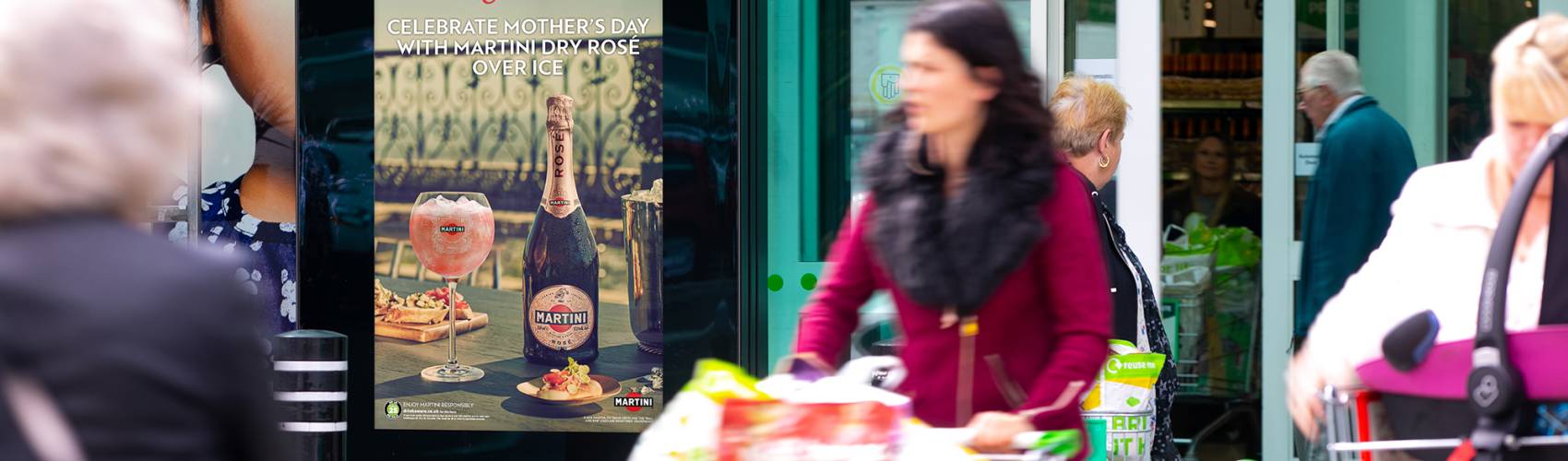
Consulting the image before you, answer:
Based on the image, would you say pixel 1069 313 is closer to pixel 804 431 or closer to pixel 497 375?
pixel 804 431

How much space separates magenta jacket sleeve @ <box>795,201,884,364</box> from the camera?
3.40 meters

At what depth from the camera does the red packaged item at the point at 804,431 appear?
280 centimetres

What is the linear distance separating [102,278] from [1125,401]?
11.7 ft

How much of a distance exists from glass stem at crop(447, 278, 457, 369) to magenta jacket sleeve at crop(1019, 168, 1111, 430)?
5227 millimetres

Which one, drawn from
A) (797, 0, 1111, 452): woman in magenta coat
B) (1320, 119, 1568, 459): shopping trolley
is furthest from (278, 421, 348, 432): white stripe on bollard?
(1320, 119, 1568, 459): shopping trolley

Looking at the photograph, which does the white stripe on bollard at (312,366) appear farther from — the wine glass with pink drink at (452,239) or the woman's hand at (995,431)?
the woman's hand at (995,431)

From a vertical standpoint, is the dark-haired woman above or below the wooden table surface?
above

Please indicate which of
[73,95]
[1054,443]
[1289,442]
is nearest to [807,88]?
[1289,442]

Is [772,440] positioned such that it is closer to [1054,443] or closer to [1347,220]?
[1054,443]

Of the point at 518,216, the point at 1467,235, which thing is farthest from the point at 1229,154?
the point at 1467,235

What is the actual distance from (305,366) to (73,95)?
16.4 feet

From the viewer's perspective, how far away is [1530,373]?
2.90 m

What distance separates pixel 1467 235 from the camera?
121 inches

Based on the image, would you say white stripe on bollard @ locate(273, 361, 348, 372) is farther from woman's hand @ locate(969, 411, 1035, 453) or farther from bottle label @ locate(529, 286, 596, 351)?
woman's hand @ locate(969, 411, 1035, 453)
